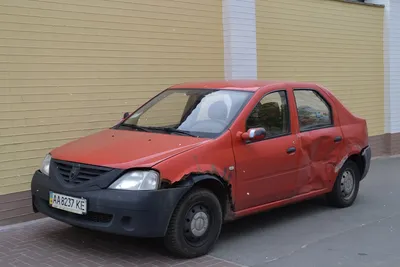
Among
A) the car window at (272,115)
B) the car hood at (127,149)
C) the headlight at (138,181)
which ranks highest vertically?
the car window at (272,115)

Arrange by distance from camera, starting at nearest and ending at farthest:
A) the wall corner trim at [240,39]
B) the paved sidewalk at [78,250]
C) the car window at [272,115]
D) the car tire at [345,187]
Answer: the paved sidewalk at [78,250], the car window at [272,115], the car tire at [345,187], the wall corner trim at [240,39]

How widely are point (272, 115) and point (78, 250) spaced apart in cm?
261

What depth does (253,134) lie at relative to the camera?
5.23 metres

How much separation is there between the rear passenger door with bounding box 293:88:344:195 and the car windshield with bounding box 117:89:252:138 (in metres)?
0.96

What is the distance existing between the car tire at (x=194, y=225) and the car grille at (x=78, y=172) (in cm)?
80

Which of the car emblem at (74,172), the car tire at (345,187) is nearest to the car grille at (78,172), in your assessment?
the car emblem at (74,172)

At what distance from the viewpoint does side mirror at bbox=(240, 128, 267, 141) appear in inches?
206

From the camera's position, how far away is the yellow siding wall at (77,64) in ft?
20.1

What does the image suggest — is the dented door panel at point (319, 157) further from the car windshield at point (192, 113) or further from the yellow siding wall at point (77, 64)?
the yellow siding wall at point (77, 64)

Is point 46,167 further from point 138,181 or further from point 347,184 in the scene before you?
point 347,184

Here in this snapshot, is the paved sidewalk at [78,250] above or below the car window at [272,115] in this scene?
below

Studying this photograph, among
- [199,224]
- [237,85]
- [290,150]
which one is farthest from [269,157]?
[199,224]

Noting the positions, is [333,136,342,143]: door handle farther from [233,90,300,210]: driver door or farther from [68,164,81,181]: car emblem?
[68,164,81,181]: car emblem

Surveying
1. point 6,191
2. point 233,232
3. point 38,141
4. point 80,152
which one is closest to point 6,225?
point 6,191
